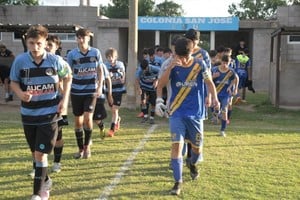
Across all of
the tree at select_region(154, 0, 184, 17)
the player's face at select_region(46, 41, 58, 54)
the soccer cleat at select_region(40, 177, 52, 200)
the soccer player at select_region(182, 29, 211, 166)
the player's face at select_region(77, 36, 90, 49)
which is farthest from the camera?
the tree at select_region(154, 0, 184, 17)

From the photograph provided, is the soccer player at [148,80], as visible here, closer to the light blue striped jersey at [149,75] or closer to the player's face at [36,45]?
the light blue striped jersey at [149,75]

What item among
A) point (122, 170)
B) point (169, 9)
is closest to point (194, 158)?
point (122, 170)

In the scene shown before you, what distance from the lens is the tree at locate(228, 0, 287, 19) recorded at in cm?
7056

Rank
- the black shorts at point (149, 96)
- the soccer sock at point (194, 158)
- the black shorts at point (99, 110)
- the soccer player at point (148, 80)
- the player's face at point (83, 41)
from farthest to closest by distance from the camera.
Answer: the black shorts at point (149, 96)
the soccer player at point (148, 80)
the black shorts at point (99, 110)
the player's face at point (83, 41)
the soccer sock at point (194, 158)

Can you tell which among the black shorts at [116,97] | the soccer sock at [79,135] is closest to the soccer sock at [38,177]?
the soccer sock at [79,135]

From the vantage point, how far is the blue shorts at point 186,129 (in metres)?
5.72

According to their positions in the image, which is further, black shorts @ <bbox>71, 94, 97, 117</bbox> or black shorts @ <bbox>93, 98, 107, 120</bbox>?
black shorts @ <bbox>93, 98, 107, 120</bbox>

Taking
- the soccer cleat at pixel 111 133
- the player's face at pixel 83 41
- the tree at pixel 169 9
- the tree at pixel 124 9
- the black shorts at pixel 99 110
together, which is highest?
the tree at pixel 169 9

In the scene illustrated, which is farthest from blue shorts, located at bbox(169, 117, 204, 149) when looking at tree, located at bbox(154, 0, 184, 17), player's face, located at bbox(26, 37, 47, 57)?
tree, located at bbox(154, 0, 184, 17)

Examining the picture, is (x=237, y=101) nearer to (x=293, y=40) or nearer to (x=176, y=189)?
(x=293, y=40)

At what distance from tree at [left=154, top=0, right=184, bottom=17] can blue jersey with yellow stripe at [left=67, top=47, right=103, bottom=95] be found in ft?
199

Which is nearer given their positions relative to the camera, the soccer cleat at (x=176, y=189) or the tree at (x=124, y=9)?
the soccer cleat at (x=176, y=189)

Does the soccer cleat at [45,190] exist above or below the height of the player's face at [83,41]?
below

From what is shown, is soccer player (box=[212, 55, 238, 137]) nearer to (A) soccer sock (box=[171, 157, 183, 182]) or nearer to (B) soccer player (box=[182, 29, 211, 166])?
(B) soccer player (box=[182, 29, 211, 166])
